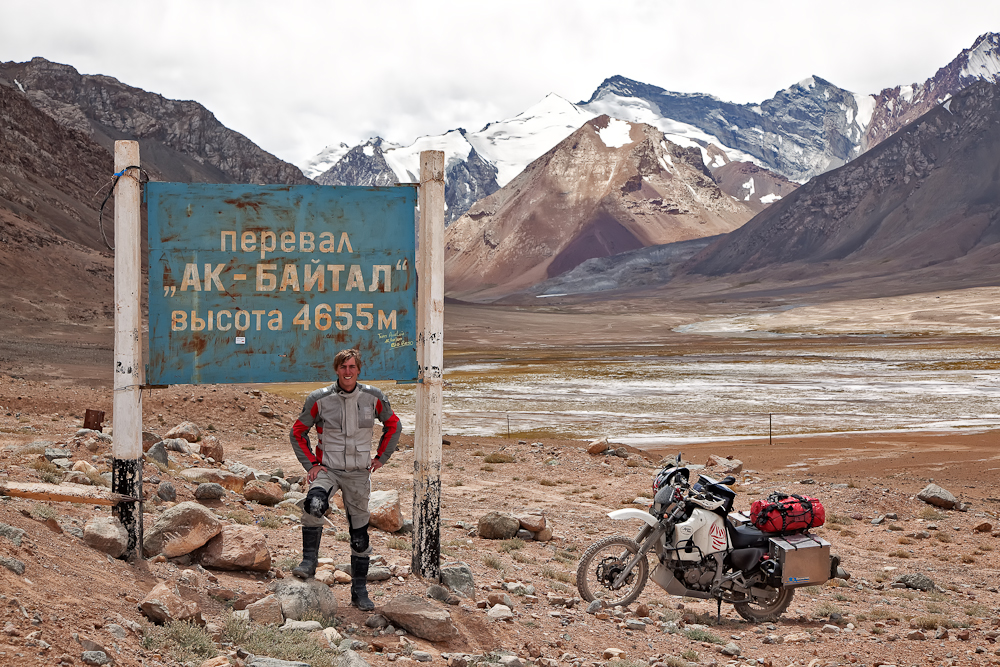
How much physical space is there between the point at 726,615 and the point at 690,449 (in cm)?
1798

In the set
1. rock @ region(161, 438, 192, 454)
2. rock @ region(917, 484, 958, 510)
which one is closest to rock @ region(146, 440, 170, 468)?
rock @ region(161, 438, 192, 454)

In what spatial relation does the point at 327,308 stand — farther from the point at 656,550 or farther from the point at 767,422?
the point at 767,422

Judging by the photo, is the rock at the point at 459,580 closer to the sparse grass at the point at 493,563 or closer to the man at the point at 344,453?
the man at the point at 344,453

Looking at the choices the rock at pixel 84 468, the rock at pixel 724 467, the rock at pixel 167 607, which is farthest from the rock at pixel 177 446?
the rock at pixel 724 467

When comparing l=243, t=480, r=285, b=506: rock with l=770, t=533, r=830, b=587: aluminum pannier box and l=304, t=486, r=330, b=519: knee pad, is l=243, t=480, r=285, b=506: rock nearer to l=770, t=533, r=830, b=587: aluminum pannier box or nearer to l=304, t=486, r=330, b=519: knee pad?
l=304, t=486, r=330, b=519: knee pad

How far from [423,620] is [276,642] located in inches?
45.6

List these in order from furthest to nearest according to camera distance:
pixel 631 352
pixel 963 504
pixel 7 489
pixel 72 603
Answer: pixel 631 352, pixel 963 504, pixel 7 489, pixel 72 603

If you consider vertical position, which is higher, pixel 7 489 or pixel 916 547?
pixel 7 489

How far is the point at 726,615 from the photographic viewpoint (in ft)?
28.9

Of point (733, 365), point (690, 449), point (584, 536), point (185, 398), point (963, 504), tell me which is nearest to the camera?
point (584, 536)

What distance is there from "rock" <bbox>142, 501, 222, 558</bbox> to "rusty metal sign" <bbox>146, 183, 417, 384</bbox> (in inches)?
46.5

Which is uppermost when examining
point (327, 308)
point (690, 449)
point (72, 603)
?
point (327, 308)

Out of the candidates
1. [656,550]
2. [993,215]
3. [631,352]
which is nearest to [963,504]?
[656,550]

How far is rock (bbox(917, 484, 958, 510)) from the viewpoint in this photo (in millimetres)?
14758
